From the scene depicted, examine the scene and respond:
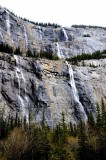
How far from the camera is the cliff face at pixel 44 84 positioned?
337ft

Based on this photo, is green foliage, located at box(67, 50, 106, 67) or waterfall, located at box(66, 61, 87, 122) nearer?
waterfall, located at box(66, 61, 87, 122)

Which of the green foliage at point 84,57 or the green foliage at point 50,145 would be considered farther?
the green foliage at point 84,57

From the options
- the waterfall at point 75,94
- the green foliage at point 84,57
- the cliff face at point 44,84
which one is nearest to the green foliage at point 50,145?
the cliff face at point 44,84

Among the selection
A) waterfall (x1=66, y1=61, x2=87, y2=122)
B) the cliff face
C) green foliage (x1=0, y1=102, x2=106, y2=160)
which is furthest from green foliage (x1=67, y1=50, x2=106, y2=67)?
green foliage (x1=0, y1=102, x2=106, y2=160)

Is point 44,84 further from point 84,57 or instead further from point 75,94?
point 84,57

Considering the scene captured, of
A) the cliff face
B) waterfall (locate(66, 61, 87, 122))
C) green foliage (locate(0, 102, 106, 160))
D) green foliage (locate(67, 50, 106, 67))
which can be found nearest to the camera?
green foliage (locate(0, 102, 106, 160))

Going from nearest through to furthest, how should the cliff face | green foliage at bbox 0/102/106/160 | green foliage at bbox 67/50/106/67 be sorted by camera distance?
green foliage at bbox 0/102/106/160 → the cliff face → green foliage at bbox 67/50/106/67

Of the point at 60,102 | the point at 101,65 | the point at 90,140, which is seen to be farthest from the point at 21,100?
the point at 101,65

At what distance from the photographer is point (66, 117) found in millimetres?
106750

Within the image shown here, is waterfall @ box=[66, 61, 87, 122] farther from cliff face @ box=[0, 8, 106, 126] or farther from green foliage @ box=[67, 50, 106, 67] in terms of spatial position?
green foliage @ box=[67, 50, 106, 67]

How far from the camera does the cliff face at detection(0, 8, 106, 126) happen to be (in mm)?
102812

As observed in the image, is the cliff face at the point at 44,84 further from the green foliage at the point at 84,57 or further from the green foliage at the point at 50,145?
the green foliage at the point at 50,145

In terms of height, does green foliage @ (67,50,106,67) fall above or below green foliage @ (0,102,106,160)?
above

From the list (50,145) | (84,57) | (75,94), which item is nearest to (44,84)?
(75,94)
